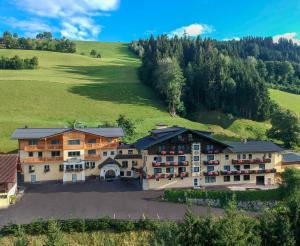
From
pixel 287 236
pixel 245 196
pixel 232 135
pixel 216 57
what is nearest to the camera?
pixel 287 236

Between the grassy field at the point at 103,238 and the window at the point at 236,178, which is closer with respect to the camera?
the grassy field at the point at 103,238

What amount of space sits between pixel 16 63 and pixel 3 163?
9251 cm

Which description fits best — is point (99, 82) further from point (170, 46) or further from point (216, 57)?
point (216, 57)

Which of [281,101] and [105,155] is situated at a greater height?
[281,101]

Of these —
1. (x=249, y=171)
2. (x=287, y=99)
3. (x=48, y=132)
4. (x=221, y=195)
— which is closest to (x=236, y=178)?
(x=249, y=171)

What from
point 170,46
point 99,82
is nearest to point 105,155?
point 99,82

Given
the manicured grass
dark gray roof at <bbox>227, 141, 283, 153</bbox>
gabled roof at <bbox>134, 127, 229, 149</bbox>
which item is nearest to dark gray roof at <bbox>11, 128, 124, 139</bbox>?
gabled roof at <bbox>134, 127, 229, 149</bbox>

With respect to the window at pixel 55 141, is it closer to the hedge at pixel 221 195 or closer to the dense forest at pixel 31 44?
the hedge at pixel 221 195

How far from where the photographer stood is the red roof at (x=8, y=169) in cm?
4919

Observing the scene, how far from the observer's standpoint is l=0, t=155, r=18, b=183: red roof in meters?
49.2

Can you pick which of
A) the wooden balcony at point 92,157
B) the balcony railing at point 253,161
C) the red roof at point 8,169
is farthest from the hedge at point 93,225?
the balcony railing at point 253,161

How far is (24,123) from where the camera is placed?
278 feet

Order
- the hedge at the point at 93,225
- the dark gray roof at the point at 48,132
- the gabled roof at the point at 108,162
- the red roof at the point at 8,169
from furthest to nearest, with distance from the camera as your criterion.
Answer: the gabled roof at the point at 108,162, the dark gray roof at the point at 48,132, the red roof at the point at 8,169, the hedge at the point at 93,225

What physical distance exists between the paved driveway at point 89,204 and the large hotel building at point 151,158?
12.3 ft
